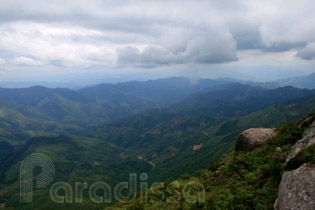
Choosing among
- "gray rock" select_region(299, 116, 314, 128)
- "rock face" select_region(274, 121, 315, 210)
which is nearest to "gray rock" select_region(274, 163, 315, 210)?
"rock face" select_region(274, 121, 315, 210)

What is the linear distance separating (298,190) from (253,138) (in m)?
13.6

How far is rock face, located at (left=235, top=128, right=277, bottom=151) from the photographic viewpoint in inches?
910

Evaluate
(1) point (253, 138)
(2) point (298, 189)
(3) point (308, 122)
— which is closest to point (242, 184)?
(2) point (298, 189)

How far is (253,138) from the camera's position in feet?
77.8

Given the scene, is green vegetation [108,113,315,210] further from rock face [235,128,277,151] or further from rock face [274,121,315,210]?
rock face [235,128,277,151]

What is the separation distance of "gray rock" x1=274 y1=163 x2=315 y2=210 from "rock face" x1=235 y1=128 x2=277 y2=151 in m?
11.3

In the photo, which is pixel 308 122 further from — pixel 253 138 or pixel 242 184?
pixel 242 184

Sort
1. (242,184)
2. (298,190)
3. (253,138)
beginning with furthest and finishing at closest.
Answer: (253,138), (242,184), (298,190)

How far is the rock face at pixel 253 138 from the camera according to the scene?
23.1 m

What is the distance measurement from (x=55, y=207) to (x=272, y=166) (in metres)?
153

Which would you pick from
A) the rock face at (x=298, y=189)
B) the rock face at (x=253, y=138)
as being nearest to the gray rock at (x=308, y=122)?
the rock face at (x=253, y=138)

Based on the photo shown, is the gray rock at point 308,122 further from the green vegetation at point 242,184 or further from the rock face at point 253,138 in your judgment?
the rock face at point 253,138

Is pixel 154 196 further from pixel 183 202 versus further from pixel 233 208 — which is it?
pixel 233 208

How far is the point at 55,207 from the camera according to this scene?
128 m
